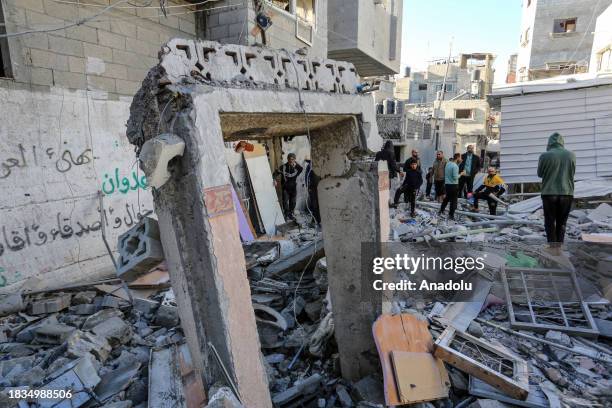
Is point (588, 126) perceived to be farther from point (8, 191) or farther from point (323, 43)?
point (8, 191)

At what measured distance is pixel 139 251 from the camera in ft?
7.75

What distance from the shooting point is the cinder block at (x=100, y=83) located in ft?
19.0

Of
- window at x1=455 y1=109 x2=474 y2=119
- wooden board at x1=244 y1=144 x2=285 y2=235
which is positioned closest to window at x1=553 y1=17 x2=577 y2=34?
window at x1=455 y1=109 x2=474 y2=119

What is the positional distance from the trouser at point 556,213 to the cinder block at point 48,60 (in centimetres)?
764

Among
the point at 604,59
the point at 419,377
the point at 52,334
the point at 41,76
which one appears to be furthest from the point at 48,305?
the point at 604,59

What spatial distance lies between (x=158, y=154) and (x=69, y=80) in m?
4.70

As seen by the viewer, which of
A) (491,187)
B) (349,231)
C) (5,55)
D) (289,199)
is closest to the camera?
(349,231)

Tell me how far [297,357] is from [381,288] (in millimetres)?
1204

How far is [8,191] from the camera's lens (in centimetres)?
479

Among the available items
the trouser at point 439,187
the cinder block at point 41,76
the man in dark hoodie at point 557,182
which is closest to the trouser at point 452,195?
the trouser at point 439,187

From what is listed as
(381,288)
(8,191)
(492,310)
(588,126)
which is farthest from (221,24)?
(588,126)

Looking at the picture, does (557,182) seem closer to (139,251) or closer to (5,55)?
(139,251)

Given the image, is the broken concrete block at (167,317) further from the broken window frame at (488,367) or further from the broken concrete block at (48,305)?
the broken window frame at (488,367)

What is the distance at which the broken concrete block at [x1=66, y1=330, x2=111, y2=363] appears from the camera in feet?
12.6
